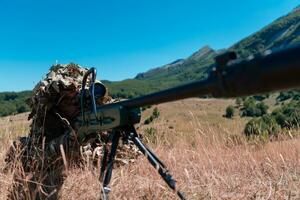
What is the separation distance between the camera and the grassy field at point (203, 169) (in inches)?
154

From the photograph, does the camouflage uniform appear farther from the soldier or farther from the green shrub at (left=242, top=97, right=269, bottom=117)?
the green shrub at (left=242, top=97, right=269, bottom=117)

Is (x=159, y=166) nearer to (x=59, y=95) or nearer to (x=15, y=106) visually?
(x=59, y=95)

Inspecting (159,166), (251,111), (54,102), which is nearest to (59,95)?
(54,102)

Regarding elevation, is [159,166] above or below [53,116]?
below

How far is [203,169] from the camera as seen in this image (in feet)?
15.9

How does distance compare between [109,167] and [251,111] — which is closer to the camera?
[109,167]

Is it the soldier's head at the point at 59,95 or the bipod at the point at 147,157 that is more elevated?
the soldier's head at the point at 59,95

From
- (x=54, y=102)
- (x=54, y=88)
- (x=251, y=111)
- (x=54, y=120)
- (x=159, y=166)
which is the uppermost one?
Answer: (x=54, y=88)

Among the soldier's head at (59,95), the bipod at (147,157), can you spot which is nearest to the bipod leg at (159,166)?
the bipod at (147,157)

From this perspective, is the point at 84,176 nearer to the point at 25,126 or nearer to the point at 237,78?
the point at 237,78

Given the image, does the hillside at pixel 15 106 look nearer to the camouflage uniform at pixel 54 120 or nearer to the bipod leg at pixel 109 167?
the camouflage uniform at pixel 54 120

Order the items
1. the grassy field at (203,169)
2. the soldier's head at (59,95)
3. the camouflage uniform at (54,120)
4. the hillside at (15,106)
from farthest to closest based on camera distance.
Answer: the hillside at (15,106) < the soldier's head at (59,95) < the camouflage uniform at (54,120) < the grassy field at (203,169)

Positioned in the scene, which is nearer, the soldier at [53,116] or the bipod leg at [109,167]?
the bipod leg at [109,167]

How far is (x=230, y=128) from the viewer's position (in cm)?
721
